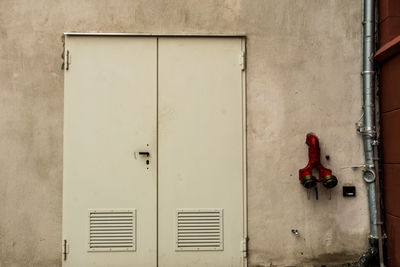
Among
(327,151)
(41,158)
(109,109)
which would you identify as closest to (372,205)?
(327,151)

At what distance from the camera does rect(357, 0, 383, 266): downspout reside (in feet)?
13.7

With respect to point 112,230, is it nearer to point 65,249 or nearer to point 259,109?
point 65,249

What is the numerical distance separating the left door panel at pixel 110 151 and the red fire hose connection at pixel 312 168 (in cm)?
175

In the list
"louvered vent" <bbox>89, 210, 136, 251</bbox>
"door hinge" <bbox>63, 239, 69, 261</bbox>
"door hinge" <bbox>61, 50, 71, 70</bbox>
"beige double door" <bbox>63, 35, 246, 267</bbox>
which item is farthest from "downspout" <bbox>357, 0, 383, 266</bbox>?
"door hinge" <bbox>61, 50, 71, 70</bbox>

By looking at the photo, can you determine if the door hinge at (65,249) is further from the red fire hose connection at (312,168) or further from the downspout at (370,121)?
the downspout at (370,121)

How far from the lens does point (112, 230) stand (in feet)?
13.8

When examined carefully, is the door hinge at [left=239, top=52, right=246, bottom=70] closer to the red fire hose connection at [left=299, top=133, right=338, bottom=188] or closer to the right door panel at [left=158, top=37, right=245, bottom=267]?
the right door panel at [left=158, top=37, right=245, bottom=267]

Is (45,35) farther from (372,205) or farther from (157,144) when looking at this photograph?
(372,205)

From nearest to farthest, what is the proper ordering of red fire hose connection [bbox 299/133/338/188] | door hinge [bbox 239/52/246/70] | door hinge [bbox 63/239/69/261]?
red fire hose connection [bbox 299/133/338/188], door hinge [bbox 63/239/69/261], door hinge [bbox 239/52/246/70]

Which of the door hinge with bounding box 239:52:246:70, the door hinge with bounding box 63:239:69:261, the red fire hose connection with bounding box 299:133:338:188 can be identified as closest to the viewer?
the red fire hose connection with bounding box 299:133:338:188

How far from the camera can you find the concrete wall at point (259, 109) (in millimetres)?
4211

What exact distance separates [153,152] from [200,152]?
1.84 ft

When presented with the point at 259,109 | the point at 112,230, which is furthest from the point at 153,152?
the point at 259,109

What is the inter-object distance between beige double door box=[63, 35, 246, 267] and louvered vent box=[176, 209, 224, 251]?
0.01m
